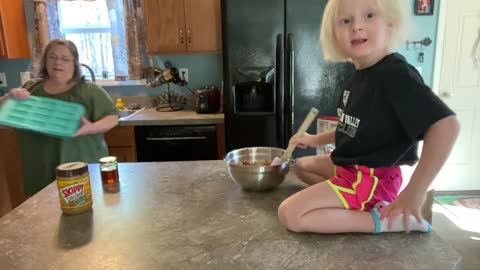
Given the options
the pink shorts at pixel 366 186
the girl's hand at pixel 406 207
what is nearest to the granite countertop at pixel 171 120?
the pink shorts at pixel 366 186

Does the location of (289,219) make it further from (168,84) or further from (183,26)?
(168,84)

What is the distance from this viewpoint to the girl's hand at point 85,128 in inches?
71.4

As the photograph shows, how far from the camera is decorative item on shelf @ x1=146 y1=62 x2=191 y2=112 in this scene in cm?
301

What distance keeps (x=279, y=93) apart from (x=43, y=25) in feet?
6.56

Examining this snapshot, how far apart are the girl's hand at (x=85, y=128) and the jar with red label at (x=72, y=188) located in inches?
30.8

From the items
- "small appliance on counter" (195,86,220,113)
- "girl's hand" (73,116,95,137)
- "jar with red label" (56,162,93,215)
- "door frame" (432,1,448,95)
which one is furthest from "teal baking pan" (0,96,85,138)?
"door frame" (432,1,448,95)

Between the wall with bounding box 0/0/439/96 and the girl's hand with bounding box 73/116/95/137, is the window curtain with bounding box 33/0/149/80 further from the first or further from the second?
the girl's hand with bounding box 73/116/95/137

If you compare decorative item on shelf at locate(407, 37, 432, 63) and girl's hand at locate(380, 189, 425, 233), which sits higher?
decorative item on shelf at locate(407, 37, 432, 63)

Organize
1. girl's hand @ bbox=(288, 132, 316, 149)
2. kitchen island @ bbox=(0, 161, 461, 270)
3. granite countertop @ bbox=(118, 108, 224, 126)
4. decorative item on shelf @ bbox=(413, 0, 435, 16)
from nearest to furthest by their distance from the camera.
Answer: kitchen island @ bbox=(0, 161, 461, 270)
girl's hand @ bbox=(288, 132, 316, 149)
granite countertop @ bbox=(118, 108, 224, 126)
decorative item on shelf @ bbox=(413, 0, 435, 16)

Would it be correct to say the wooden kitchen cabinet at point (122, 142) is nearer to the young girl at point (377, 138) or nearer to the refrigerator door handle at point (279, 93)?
the refrigerator door handle at point (279, 93)

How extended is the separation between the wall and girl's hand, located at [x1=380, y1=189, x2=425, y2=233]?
2442 mm

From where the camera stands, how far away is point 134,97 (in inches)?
129

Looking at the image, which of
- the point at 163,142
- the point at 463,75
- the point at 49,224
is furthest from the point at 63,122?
the point at 463,75

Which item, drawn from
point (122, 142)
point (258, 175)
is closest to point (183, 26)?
point (122, 142)
